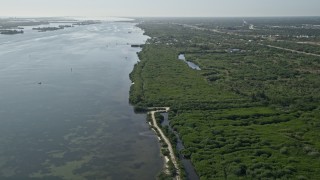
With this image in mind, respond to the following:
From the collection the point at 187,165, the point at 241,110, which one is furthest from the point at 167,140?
the point at 241,110

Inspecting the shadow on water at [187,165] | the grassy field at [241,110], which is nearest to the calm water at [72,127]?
the shadow on water at [187,165]

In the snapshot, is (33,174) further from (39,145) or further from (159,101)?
(159,101)

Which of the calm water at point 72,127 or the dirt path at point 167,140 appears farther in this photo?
the calm water at point 72,127

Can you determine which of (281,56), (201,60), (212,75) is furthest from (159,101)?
(281,56)

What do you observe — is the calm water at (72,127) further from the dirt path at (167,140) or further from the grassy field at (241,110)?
the grassy field at (241,110)

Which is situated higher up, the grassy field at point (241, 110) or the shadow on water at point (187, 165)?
the grassy field at point (241, 110)

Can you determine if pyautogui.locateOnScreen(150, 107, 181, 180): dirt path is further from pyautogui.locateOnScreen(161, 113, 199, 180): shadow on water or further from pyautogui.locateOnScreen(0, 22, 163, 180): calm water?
pyautogui.locateOnScreen(0, 22, 163, 180): calm water
